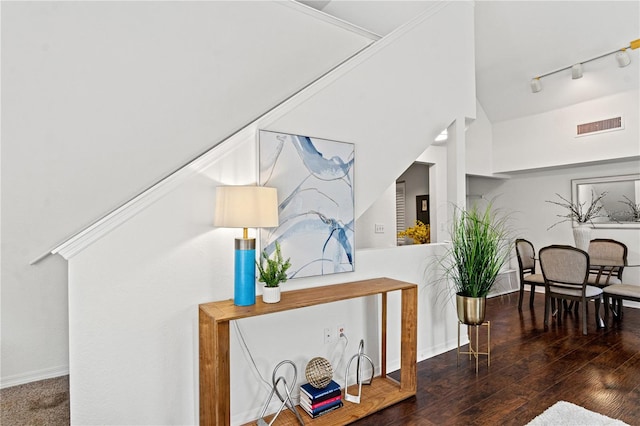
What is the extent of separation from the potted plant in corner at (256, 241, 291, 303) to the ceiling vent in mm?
5586

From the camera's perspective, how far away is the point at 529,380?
9.07ft

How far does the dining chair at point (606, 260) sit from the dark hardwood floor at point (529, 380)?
839 mm

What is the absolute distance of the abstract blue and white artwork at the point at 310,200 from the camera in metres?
2.31

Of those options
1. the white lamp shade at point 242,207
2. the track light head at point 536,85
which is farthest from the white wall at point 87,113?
the track light head at point 536,85

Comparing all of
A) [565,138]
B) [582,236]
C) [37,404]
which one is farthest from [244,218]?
[565,138]

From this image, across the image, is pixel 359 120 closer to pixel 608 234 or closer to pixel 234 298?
pixel 234 298

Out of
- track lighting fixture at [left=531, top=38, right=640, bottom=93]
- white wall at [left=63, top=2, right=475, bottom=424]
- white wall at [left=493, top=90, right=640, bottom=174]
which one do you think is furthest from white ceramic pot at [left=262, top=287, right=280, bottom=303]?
white wall at [left=493, top=90, right=640, bottom=174]

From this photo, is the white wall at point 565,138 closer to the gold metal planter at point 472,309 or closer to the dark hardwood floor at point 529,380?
the dark hardwood floor at point 529,380

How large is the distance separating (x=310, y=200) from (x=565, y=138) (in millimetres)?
5260

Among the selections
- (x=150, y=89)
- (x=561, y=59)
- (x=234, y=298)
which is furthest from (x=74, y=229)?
(x=561, y=59)

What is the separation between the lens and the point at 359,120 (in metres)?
2.81

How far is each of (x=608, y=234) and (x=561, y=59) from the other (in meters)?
2.85

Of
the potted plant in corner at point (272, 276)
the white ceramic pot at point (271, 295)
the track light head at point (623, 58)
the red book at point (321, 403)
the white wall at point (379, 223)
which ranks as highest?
the track light head at point (623, 58)

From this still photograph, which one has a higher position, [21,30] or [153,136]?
[21,30]
